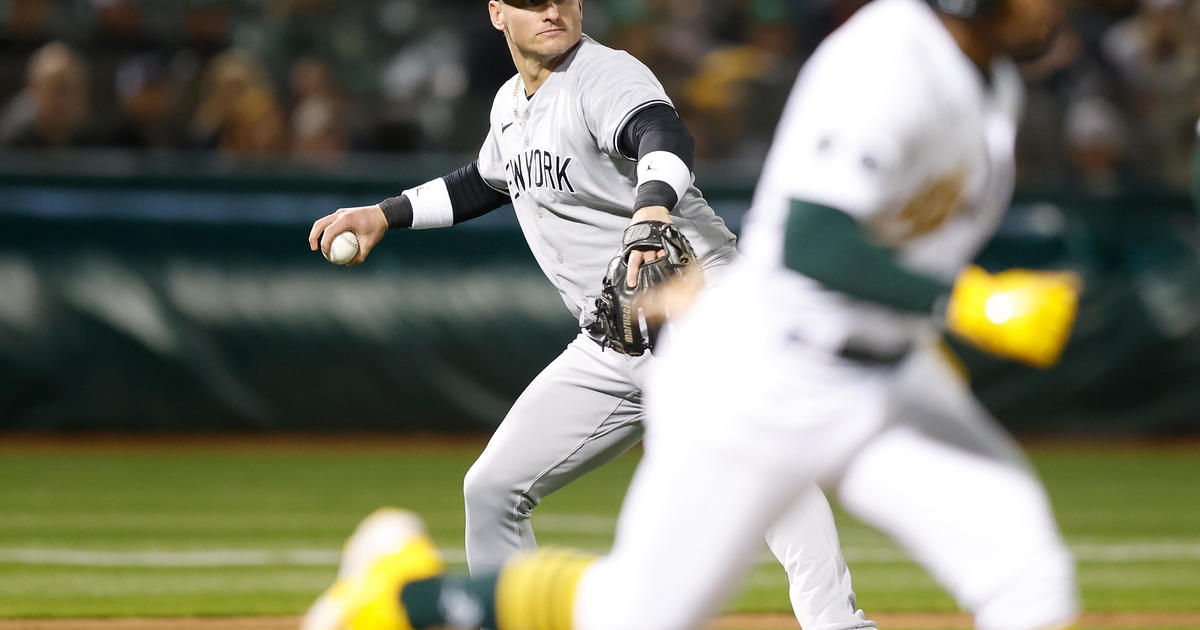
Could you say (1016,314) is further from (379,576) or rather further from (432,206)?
(432,206)

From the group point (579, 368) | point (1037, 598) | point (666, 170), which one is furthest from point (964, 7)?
point (579, 368)

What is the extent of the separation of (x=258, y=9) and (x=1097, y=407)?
7.66 metres

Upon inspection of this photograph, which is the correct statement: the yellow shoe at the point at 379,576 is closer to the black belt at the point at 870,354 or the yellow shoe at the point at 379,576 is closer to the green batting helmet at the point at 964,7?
the black belt at the point at 870,354

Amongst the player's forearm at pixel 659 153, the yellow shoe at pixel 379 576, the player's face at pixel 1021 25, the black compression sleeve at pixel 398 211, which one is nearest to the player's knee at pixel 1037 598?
the player's face at pixel 1021 25

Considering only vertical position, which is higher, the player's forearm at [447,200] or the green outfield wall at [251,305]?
the green outfield wall at [251,305]

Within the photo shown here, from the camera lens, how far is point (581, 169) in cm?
392

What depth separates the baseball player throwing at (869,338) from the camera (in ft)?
8.11

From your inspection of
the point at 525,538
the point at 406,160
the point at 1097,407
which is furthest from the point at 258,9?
the point at 525,538

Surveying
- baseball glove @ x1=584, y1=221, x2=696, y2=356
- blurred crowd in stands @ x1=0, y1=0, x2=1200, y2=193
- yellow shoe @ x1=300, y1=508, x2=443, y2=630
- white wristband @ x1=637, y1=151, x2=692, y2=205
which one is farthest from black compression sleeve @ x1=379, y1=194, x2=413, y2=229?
blurred crowd in stands @ x1=0, y1=0, x2=1200, y2=193

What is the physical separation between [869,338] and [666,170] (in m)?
1.13

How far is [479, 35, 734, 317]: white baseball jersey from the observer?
3.86 m

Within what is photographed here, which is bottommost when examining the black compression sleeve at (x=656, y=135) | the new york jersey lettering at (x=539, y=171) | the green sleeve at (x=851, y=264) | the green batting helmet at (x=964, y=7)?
the green sleeve at (x=851, y=264)

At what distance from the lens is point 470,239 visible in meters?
10.5

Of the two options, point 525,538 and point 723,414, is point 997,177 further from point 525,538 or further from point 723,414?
point 525,538
